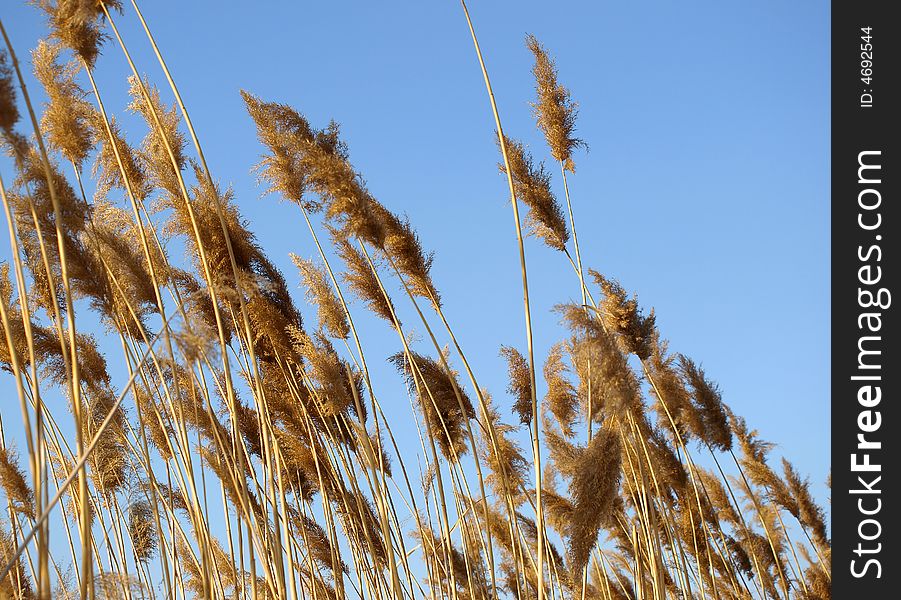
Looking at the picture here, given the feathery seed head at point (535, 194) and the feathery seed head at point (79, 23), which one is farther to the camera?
the feathery seed head at point (535, 194)

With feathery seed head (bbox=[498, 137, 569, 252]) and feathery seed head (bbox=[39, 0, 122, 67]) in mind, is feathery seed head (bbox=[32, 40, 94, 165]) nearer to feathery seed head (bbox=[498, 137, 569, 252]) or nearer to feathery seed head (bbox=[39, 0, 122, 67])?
feathery seed head (bbox=[39, 0, 122, 67])

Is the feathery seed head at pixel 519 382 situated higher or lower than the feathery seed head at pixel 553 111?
lower

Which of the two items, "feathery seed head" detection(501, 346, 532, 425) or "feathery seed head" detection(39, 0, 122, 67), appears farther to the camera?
"feathery seed head" detection(501, 346, 532, 425)

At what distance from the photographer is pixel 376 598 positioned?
4258 millimetres

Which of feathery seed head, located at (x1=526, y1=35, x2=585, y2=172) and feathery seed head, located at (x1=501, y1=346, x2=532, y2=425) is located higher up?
feathery seed head, located at (x1=526, y1=35, x2=585, y2=172)

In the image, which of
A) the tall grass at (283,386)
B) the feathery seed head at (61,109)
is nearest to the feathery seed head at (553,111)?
the tall grass at (283,386)

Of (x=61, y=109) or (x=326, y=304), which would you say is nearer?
(x=61, y=109)

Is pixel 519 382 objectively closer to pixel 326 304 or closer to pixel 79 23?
pixel 326 304

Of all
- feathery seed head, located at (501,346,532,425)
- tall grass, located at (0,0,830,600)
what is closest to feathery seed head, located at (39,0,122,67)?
tall grass, located at (0,0,830,600)
